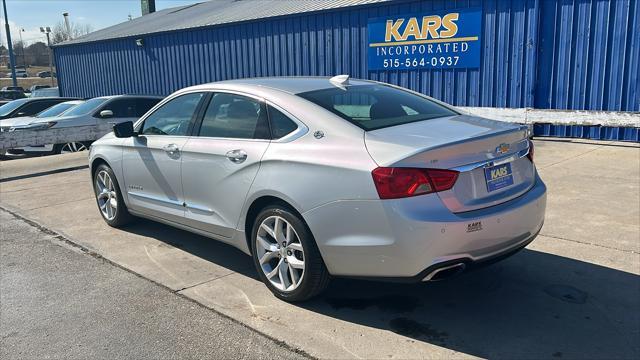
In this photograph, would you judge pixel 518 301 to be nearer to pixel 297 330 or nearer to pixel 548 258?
pixel 548 258

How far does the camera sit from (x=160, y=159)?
15.9 ft

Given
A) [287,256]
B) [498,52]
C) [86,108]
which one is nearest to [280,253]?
[287,256]

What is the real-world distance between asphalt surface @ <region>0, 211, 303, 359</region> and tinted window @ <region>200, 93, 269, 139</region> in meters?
1.32

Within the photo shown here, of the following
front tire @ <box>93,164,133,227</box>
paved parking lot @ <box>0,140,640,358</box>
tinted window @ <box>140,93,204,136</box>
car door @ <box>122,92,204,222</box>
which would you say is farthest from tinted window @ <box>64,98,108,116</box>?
tinted window @ <box>140,93,204,136</box>

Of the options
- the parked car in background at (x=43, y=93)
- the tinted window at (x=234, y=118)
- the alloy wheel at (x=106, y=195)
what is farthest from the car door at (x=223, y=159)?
the parked car in background at (x=43, y=93)

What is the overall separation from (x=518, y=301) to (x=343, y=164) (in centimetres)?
161

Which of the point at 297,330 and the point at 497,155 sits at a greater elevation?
the point at 497,155

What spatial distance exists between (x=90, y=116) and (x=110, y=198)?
6778 millimetres

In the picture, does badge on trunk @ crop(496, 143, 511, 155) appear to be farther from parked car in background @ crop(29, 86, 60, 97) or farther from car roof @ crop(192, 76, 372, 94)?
parked car in background @ crop(29, 86, 60, 97)

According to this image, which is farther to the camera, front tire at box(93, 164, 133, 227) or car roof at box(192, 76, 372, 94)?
front tire at box(93, 164, 133, 227)

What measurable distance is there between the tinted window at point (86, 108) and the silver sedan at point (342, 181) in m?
8.01

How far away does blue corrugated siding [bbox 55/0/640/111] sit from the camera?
32.6ft

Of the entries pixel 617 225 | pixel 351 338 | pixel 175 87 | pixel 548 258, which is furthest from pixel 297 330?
pixel 175 87

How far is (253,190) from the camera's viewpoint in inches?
150
